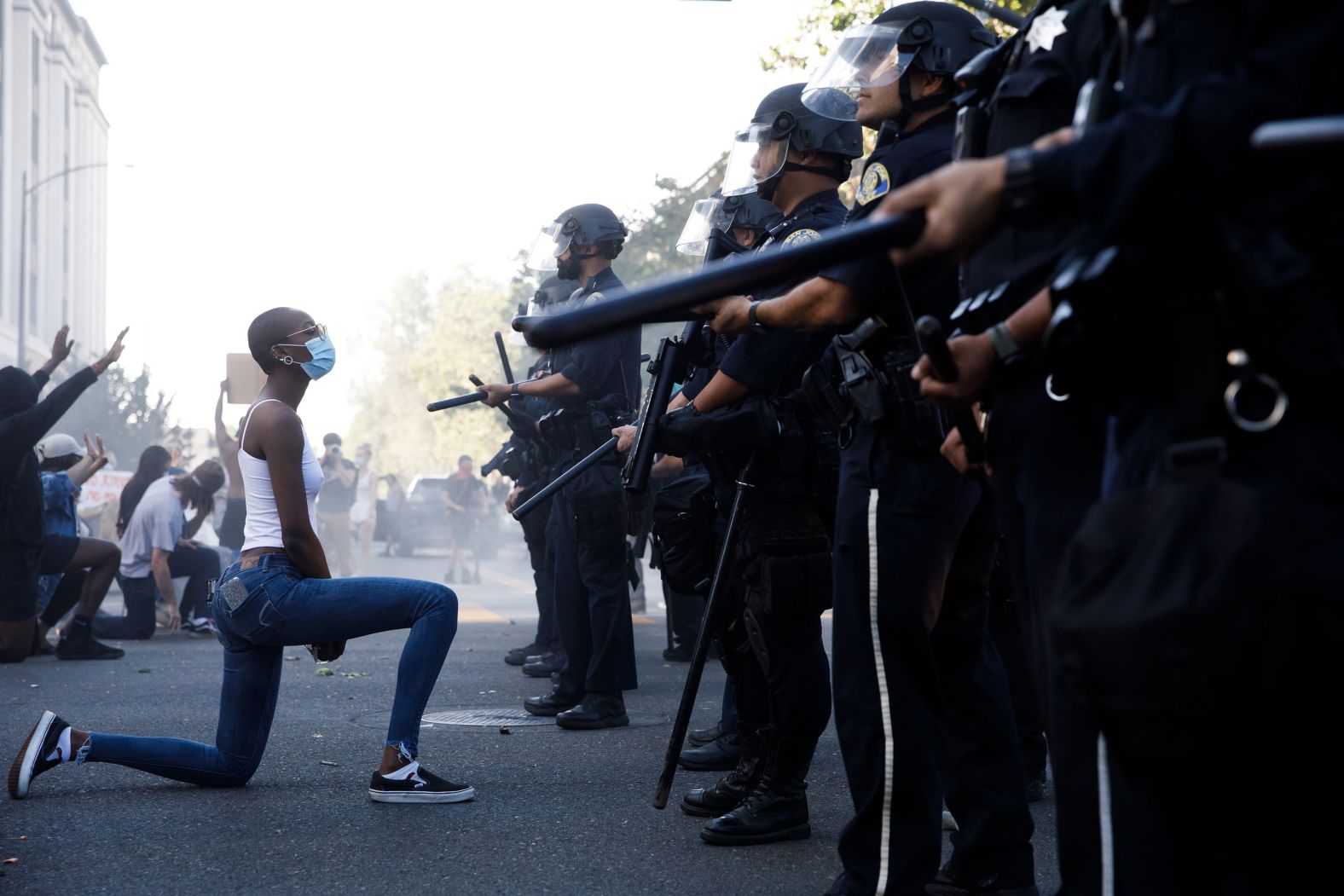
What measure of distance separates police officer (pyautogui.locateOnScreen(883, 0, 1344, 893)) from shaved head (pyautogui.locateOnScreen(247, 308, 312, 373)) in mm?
3575

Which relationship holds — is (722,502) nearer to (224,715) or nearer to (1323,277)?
(224,715)

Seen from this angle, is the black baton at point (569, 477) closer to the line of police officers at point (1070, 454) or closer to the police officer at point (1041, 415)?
the line of police officers at point (1070, 454)

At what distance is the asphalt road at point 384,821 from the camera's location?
12.6 feet

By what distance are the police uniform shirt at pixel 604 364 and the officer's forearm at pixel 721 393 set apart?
8.26ft

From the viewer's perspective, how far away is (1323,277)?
1.65 m

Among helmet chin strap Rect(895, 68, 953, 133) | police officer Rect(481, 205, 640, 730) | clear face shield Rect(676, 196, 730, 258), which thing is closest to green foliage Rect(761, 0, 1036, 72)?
police officer Rect(481, 205, 640, 730)

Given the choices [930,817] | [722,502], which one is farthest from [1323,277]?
[722,502]

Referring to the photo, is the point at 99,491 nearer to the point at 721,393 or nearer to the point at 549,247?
the point at 549,247

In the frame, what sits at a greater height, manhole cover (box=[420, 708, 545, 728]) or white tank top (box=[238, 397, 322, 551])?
white tank top (box=[238, 397, 322, 551])

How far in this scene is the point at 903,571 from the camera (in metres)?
3.24

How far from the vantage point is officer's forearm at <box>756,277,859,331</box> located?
10.2 ft

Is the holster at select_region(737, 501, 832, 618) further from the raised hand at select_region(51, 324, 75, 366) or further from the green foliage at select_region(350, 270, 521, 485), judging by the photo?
the green foliage at select_region(350, 270, 521, 485)

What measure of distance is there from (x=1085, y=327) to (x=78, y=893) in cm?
312

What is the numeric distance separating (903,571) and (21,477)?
739 centimetres
